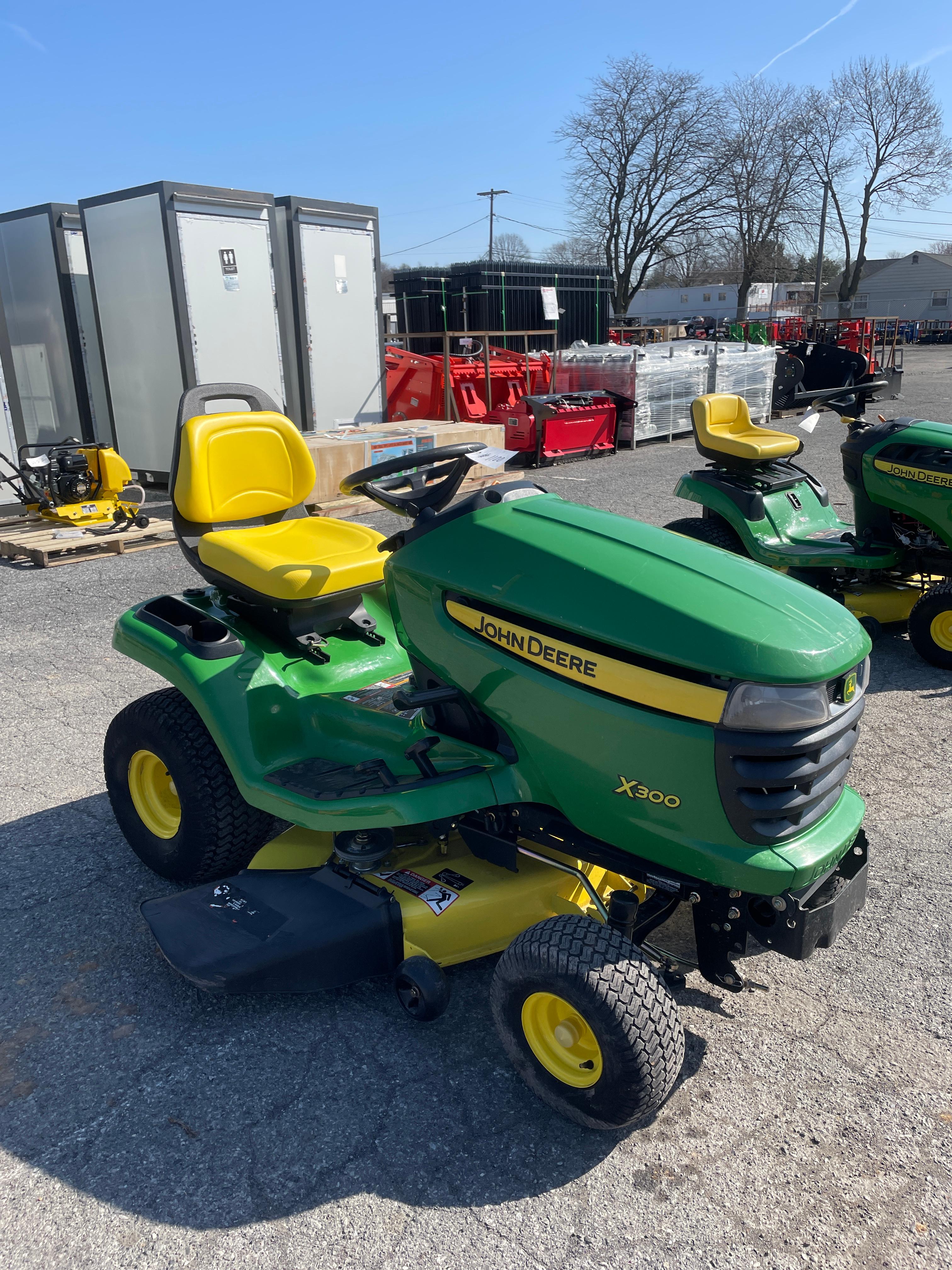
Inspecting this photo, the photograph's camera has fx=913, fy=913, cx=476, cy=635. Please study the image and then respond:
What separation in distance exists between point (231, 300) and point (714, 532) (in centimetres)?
549

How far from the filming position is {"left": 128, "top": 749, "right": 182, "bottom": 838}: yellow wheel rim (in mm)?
2865

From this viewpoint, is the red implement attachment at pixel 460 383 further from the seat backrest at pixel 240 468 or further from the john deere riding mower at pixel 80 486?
the seat backrest at pixel 240 468

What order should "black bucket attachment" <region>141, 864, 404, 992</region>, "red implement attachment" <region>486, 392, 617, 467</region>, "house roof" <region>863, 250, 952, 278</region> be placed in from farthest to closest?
"house roof" <region>863, 250, 952, 278</region>
"red implement attachment" <region>486, 392, 617, 467</region>
"black bucket attachment" <region>141, 864, 404, 992</region>

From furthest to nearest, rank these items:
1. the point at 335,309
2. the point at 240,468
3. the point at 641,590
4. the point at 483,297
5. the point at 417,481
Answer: the point at 483,297 → the point at 335,309 → the point at 240,468 → the point at 417,481 → the point at 641,590

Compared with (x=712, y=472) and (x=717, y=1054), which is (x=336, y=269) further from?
(x=717, y=1054)

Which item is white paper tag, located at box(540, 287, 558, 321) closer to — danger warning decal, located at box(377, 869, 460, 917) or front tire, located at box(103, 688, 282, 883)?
front tire, located at box(103, 688, 282, 883)

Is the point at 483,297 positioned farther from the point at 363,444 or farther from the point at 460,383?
the point at 363,444

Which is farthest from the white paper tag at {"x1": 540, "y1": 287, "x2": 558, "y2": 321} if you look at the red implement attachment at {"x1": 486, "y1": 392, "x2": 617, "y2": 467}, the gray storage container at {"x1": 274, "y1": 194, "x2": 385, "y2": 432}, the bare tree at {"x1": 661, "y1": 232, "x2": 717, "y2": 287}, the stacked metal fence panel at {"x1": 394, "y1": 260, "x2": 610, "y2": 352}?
the bare tree at {"x1": 661, "y1": 232, "x2": 717, "y2": 287}

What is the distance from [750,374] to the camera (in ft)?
46.2

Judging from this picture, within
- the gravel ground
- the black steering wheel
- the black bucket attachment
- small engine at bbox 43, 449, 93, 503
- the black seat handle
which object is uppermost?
the black seat handle

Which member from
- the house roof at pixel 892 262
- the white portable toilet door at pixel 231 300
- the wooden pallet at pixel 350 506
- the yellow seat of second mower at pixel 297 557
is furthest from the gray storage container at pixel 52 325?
the house roof at pixel 892 262

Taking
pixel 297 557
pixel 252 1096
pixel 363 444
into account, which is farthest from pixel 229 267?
pixel 252 1096

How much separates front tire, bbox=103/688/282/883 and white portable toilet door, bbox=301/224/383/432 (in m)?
7.07

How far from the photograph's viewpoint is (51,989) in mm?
2387
